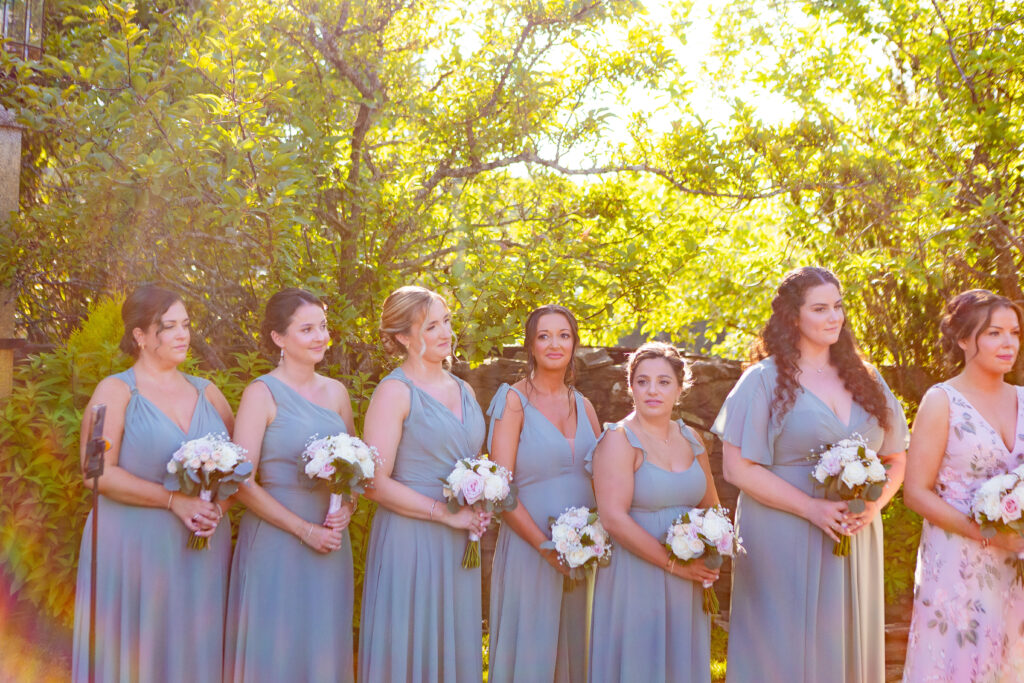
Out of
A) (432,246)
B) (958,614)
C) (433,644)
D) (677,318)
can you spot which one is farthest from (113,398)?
(677,318)

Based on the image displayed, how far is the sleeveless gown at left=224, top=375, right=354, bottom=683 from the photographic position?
4066 mm

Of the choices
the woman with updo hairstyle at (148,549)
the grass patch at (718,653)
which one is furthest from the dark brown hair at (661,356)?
the grass patch at (718,653)

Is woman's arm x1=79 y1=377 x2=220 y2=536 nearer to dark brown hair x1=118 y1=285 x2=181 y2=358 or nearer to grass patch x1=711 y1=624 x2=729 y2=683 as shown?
dark brown hair x1=118 y1=285 x2=181 y2=358

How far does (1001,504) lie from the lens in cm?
382

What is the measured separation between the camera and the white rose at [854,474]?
367cm

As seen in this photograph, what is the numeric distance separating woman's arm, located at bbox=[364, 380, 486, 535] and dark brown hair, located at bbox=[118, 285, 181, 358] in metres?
1.09

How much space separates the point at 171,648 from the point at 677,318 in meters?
8.42

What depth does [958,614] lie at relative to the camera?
4094 mm

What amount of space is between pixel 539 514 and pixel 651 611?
73 centimetres

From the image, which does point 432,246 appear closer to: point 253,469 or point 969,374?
point 253,469

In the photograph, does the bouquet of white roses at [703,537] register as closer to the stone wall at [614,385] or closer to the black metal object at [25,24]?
the stone wall at [614,385]

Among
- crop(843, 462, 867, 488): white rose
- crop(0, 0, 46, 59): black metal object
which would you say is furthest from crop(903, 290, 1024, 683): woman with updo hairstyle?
crop(0, 0, 46, 59): black metal object

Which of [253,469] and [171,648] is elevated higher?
[253,469]

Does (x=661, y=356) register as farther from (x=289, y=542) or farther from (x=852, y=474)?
(x=289, y=542)
